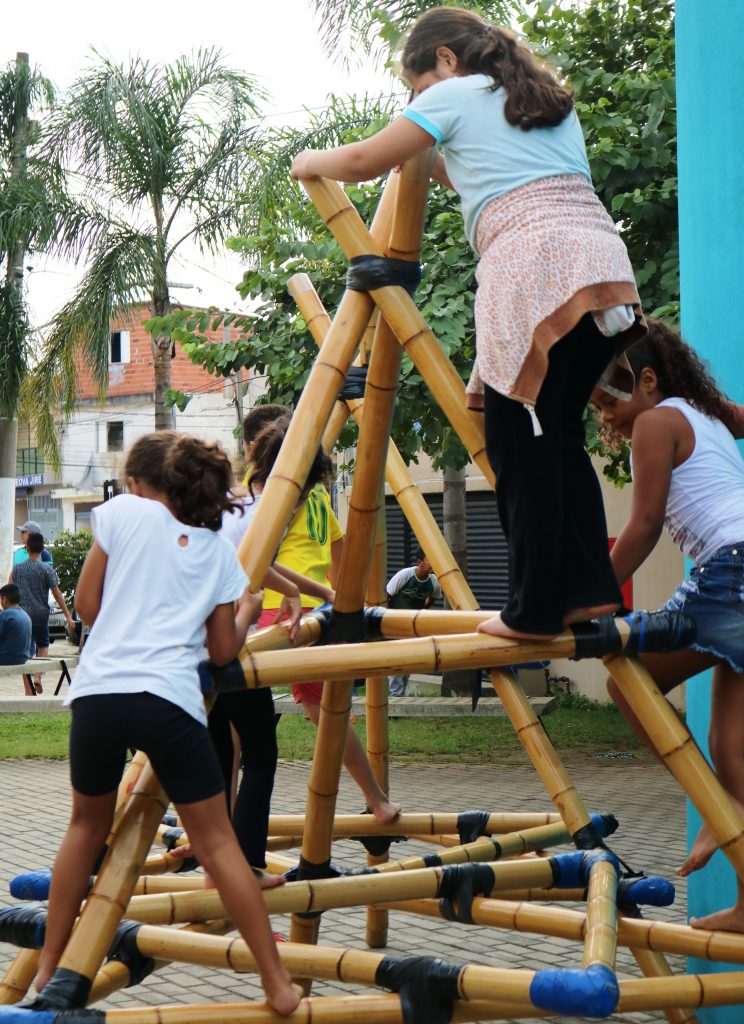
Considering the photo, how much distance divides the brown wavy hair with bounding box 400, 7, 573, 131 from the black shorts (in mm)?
1387

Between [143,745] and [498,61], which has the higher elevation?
[498,61]

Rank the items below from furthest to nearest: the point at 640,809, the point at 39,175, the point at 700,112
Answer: the point at 39,175 < the point at 640,809 < the point at 700,112

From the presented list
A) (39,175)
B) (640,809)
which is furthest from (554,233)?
(39,175)

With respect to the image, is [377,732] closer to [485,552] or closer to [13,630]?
[13,630]

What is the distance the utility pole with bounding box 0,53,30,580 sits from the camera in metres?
19.6

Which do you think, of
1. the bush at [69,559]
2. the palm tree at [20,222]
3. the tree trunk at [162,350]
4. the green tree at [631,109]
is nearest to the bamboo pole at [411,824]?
the green tree at [631,109]

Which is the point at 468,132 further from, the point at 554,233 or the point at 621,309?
the point at 621,309

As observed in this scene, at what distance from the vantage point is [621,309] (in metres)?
2.56

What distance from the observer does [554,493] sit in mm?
2559

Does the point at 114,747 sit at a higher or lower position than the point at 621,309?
lower

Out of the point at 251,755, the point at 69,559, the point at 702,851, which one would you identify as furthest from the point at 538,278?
the point at 69,559

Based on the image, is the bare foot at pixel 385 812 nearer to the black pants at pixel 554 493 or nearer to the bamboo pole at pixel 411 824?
the bamboo pole at pixel 411 824

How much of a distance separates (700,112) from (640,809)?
539 centimetres

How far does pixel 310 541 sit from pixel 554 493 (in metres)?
2.22
